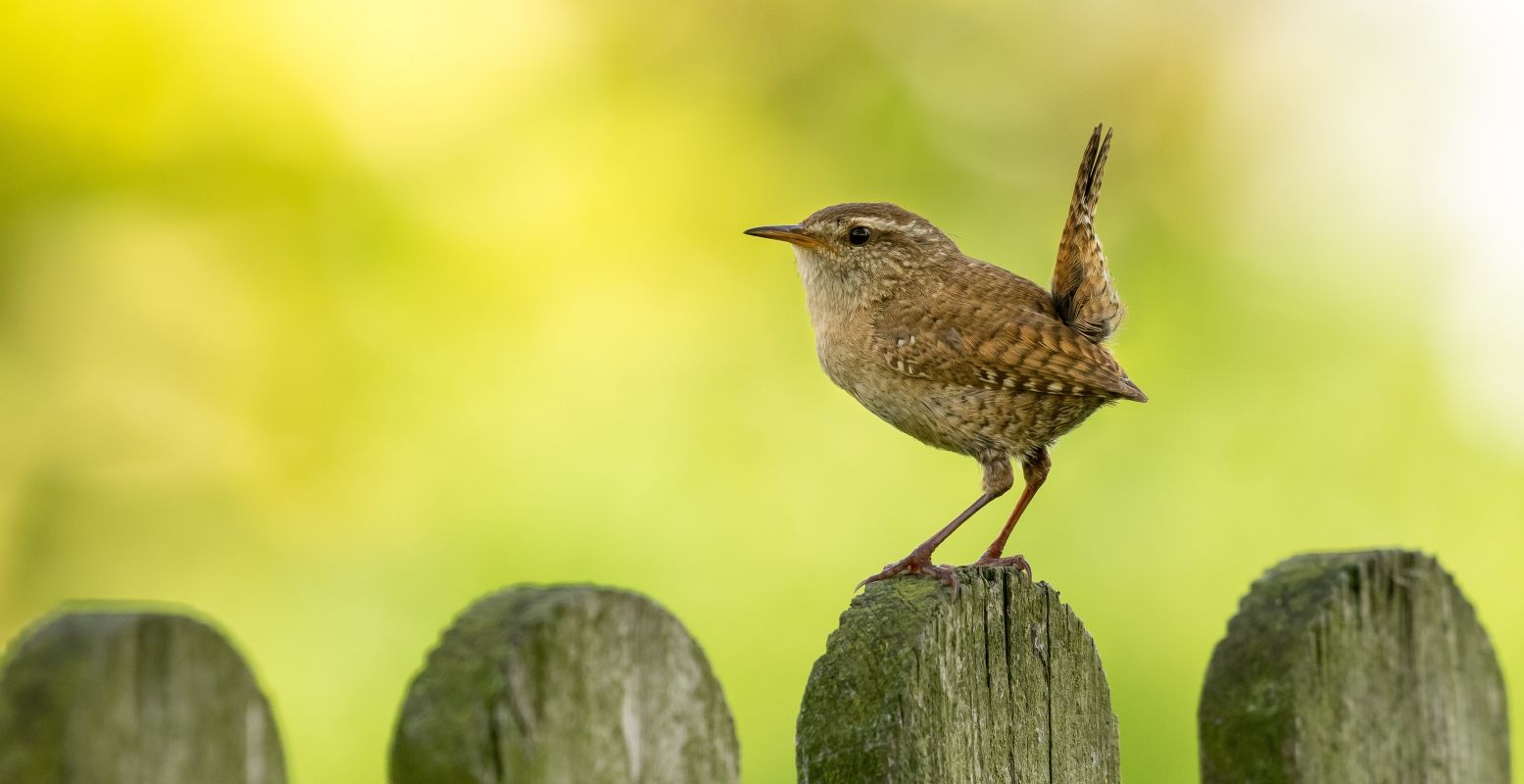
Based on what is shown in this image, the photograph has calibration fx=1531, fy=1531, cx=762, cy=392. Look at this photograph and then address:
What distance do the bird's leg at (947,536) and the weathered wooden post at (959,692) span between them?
0.20ft

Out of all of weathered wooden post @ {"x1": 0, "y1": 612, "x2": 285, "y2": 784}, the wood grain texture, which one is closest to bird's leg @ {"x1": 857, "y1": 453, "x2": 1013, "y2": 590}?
the wood grain texture

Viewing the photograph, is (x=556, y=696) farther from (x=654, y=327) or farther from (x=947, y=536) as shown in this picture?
(x=654, y=327)

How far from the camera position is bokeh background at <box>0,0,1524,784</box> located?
207 inches

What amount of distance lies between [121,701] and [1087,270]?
351cm

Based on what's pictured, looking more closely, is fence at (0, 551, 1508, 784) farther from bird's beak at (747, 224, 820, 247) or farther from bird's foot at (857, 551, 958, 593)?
bird's beak at (747, 224, 820, 247)

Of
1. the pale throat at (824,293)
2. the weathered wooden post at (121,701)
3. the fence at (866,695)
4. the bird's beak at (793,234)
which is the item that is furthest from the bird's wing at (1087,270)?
the weathered wooden post at (121,701)

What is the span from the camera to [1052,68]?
21.8 ft

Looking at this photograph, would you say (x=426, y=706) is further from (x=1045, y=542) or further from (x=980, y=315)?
(x=1045, y=542)

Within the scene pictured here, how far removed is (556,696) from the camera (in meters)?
1.69

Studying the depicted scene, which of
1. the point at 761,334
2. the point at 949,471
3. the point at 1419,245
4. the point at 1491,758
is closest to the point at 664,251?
the point at 761,334

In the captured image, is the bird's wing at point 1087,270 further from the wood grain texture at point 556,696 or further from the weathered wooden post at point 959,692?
the wood grain texture at point 556,696

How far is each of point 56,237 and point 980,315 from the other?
328 centimetres

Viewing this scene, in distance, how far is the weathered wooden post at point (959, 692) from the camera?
7.17 feet

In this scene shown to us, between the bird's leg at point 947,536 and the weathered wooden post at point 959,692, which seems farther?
the bird's leg at point 947,536
